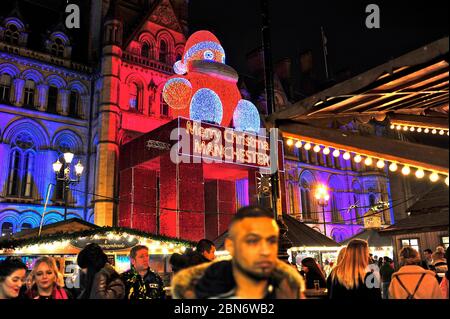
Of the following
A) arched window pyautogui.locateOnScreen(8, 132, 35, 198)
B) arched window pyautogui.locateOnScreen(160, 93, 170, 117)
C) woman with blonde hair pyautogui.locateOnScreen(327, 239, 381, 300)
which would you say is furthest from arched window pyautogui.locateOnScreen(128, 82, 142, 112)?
woman with blonde hair pyautogui.locateOnScreen(327, 239, 381, 300)

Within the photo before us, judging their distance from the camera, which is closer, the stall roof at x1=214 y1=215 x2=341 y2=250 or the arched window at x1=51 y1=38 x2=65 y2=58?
the stall roof at x1=214 y1=215 x2=341 y2=250

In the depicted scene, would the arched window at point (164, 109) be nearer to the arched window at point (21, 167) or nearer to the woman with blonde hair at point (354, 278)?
the arched window at point (21, 167)

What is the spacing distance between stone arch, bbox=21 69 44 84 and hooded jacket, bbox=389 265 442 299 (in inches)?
989

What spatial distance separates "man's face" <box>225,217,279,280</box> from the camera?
80.9 inches

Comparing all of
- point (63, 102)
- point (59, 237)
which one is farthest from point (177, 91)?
point (63, 102)

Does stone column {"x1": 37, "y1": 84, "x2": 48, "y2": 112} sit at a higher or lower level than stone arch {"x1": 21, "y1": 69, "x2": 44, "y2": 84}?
lower

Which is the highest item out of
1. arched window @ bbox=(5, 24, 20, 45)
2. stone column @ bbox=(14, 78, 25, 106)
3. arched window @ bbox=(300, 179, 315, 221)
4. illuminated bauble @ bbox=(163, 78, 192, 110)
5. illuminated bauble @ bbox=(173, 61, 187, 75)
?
arched window @ bbox=(5, 24, 20, 45)

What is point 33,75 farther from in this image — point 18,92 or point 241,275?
point 241,275

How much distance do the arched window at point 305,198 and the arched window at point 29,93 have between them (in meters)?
23.6

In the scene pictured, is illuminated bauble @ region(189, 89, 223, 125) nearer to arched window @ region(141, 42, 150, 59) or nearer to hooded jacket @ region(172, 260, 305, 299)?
arched window @ region(141, 42, 150, 59)

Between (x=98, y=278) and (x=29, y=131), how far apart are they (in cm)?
2261

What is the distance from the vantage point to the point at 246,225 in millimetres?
2119

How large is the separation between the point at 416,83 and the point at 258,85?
33.8 meters

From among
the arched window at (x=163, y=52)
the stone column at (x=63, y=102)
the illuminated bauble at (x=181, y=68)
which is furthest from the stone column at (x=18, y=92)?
the illuminated bauble at (x=181, y=68)
